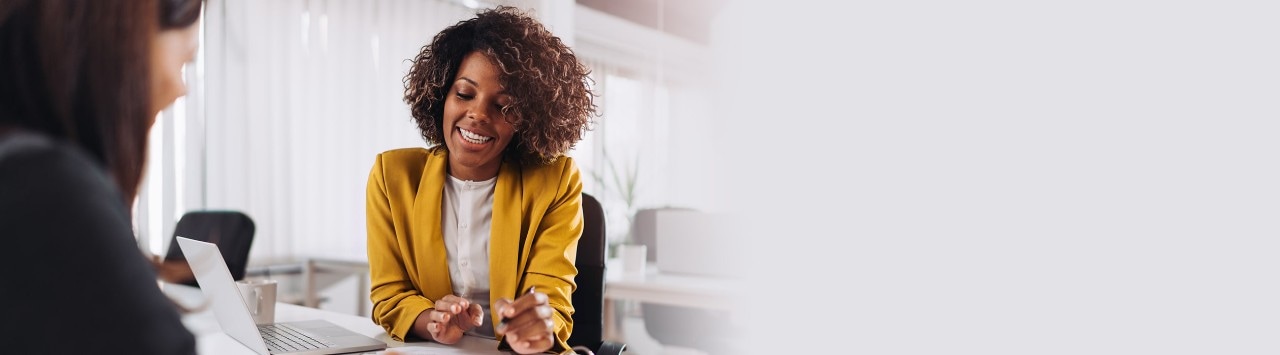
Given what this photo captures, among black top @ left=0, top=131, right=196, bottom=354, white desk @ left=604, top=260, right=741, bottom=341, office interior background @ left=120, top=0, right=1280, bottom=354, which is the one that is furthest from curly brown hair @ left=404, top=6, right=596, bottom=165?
white desk @ left=604, top=260, right=741, bottom=341

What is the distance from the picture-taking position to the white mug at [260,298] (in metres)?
1.46

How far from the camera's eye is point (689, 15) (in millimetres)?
4422

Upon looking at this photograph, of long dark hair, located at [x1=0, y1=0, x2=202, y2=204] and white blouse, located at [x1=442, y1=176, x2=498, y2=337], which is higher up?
long dark hair, located at [x1=0, y1=0, x2=202, y2=204]

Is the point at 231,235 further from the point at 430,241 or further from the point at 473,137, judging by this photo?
the point at 473,137

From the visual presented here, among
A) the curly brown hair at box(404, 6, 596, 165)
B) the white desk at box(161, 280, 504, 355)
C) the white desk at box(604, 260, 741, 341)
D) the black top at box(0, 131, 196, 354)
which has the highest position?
the curly brown hair at box(404, 6, 596, 165)

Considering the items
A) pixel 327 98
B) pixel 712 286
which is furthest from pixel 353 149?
pixel 712 286

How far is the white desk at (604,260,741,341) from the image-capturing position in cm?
243

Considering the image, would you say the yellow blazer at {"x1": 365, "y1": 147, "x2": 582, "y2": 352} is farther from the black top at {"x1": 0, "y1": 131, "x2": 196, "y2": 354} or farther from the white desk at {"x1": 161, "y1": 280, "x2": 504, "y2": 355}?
the black top at {"x1": 0, "y1": 131, "x2": 196, "y2": 354}

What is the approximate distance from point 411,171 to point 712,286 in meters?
1.29

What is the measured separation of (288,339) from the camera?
4.25 ft

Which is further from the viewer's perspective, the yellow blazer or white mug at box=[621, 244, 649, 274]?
white mug at box=[621, 244, 649, 274]

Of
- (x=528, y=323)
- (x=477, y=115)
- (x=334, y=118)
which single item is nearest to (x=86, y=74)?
(x=528, y=323)

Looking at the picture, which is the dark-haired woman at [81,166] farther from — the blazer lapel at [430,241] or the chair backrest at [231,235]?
the chair backrest at [231,235]

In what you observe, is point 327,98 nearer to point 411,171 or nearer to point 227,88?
point 227,88
